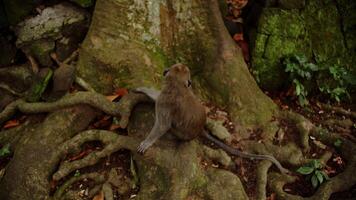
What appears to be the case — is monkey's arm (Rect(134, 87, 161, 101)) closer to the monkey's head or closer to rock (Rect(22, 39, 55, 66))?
the monkey's head

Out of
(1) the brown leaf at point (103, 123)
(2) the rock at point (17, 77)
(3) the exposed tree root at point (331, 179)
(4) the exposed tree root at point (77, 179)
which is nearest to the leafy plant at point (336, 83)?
(3) the exposed tree root at point (331, 179)

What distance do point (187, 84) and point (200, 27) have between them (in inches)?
44.3

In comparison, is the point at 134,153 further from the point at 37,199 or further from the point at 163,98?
the point at 37,199

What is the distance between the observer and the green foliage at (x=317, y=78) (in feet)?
21.6

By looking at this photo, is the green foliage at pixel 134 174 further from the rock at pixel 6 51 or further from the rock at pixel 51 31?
the rock at pixel 6 51

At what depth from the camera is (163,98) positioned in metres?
5.39

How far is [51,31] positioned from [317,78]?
3.99 m

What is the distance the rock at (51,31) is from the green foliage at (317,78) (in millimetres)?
3083

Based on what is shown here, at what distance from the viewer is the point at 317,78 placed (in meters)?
6.89

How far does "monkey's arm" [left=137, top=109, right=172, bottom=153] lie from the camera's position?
5.28 meters

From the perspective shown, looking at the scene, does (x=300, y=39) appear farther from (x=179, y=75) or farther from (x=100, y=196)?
(x=100, y=196)

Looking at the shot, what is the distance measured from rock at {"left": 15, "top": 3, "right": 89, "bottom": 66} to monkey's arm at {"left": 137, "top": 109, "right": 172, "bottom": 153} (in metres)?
1.93

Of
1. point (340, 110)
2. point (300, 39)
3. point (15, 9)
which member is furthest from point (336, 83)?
point (15, 9)

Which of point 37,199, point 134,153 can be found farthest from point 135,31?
point 37,199
